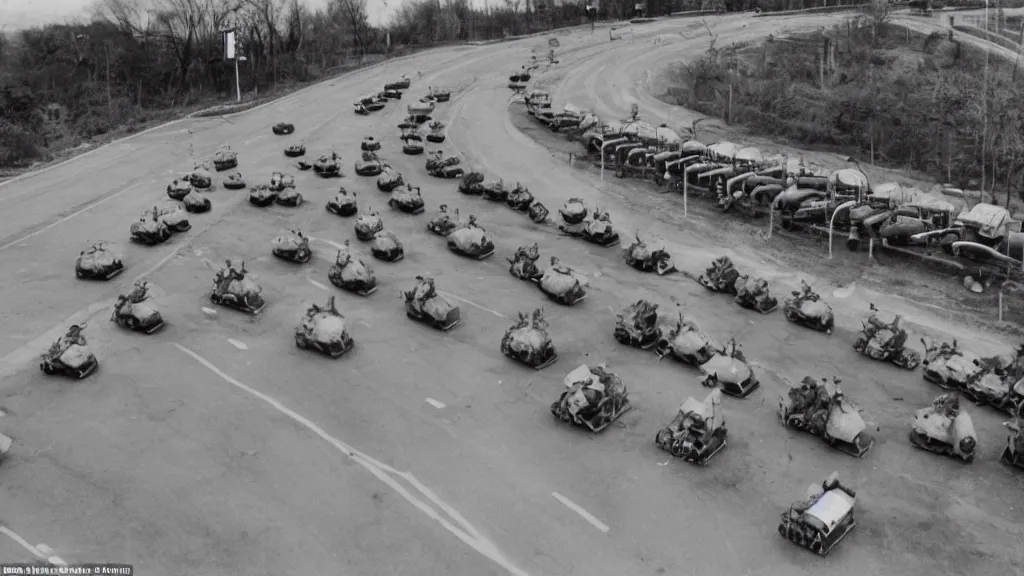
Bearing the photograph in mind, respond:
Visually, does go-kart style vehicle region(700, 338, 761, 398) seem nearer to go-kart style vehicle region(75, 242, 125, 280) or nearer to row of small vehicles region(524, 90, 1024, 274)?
row of small vehicles region(524, 90, 1024, 274)

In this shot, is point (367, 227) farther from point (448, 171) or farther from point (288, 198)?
point (448, 171)

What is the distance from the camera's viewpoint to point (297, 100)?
270 ft

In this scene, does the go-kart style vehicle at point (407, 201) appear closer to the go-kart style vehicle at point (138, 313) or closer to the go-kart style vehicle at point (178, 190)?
the go-kart style vehicle at point (178, 190)

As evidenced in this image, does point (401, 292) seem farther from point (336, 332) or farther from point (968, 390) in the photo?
point (968, 390)

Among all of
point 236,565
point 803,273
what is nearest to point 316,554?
point 236,565

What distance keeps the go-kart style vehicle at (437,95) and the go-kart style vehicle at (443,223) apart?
35.3 m

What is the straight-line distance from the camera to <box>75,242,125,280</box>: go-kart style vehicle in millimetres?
35875

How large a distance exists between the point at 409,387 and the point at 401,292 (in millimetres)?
8258

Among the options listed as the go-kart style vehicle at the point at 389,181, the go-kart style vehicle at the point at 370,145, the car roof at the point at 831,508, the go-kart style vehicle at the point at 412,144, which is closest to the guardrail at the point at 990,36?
the go-kart style vehicle at the point at 412,144

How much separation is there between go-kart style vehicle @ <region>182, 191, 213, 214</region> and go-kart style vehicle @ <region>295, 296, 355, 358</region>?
60.1 feet

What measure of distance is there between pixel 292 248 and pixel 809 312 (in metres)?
23.5

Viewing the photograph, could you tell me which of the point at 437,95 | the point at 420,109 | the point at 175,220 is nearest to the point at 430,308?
the point at 175,220

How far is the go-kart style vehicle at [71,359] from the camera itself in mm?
27359

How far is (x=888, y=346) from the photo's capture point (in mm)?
30172
